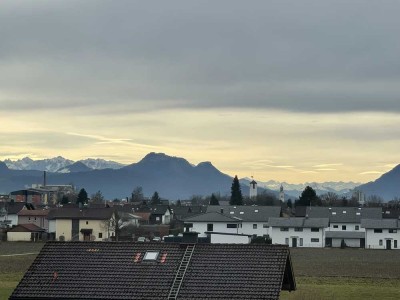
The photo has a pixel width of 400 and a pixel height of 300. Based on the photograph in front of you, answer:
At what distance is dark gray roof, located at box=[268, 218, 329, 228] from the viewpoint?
4257 inches

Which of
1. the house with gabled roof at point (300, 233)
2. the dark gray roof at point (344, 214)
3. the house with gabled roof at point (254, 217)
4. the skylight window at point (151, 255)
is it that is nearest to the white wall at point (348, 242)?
the house with gabled roof at point (300, 233)

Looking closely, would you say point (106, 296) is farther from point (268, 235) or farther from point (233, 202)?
point (233, 202)

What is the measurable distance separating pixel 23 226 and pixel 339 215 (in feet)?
135

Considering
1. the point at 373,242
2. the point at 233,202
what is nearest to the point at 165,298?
the point at 373,242

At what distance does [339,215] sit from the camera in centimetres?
11819

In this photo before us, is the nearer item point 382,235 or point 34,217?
point 382,235

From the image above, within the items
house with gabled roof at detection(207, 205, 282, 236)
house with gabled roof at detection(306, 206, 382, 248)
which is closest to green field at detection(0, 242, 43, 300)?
house with gabled roof at detection(306, 206, 382, 248)

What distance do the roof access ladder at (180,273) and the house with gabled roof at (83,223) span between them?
76.5 metres

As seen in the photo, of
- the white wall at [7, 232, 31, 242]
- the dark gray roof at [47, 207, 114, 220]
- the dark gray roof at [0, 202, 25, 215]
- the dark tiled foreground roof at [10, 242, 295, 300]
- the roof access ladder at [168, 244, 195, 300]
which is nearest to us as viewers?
the roof access ladder at [168, 244, 195, 300]

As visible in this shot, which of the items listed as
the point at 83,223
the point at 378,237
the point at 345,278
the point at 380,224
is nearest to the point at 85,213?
the point at 83,223

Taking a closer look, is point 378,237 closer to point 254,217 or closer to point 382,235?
point 382,235

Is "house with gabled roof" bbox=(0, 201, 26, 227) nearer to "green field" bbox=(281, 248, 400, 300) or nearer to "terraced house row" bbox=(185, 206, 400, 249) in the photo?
"terraced house row" bbox=(185, 206, 400, 249)

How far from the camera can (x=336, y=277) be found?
176ft

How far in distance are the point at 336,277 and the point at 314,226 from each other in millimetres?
54534
